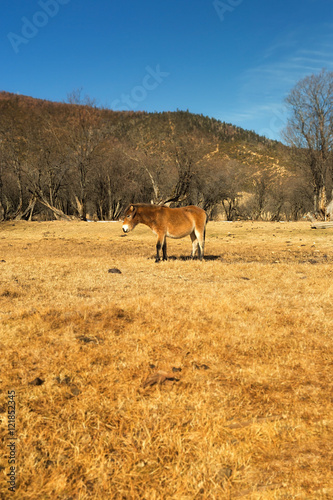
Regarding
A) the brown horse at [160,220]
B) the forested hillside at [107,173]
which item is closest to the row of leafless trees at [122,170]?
the forested hillside at [107,173]

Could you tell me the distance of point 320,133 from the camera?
32469 millimetres

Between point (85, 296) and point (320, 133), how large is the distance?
34.7 metres

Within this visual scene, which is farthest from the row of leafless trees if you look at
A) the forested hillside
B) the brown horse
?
the brown horse

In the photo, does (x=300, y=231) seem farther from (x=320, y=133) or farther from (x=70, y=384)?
(x=70, y=384)

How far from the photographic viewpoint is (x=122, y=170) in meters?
48.0

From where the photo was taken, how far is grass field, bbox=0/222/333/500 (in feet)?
7.32

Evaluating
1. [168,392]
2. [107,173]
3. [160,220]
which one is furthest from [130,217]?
[107,173]

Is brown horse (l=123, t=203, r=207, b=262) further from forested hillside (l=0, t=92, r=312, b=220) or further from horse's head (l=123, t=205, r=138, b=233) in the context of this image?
forested hillside (l=0, t=92, r=312, b=220)

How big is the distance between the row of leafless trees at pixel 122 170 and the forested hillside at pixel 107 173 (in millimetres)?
120

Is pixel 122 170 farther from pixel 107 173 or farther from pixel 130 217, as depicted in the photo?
pixel 130 217

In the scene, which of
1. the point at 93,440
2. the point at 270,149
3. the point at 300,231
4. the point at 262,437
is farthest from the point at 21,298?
the point at 270,149

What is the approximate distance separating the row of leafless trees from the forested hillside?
→ 4.7 inches

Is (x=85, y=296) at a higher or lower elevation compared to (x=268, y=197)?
lower

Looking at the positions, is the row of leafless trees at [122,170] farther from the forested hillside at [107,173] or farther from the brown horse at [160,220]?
the brown horse at [160,220]
